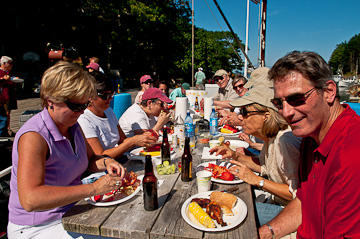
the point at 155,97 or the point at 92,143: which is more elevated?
the point at 155,97

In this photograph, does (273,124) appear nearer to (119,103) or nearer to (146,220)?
(146,220)

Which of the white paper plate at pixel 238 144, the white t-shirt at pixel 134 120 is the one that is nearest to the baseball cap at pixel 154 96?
the white t-shirt at pixel 134 120

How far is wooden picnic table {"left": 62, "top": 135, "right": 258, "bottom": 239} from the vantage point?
1495mm

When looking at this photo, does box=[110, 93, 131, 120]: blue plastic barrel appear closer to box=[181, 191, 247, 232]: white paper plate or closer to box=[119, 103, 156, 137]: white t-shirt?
box=[119, 103, 156, 137]: white t-shirt

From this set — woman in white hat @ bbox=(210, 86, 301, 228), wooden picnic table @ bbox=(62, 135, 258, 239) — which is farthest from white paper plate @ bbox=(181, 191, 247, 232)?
woman in white hat @ bbox=(210, 86, 301, 228)

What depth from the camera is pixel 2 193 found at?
2.46m

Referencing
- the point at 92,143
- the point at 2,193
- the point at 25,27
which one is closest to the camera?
the point at 2,193

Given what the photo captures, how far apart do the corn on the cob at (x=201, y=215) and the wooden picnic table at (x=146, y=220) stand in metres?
0.07

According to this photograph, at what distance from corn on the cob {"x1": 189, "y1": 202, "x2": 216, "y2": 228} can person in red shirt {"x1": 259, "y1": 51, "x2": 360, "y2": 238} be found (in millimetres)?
688

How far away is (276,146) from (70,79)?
193 cm

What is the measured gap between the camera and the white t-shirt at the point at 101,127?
2.86m

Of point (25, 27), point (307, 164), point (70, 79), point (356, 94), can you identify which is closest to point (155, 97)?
point (70, 79)

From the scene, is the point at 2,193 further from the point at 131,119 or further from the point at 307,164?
the point at 307,164

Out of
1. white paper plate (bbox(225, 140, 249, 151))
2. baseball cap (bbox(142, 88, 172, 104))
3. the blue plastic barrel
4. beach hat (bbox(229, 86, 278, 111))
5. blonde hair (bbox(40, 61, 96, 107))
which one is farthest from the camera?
A: the blue plastic barrel
